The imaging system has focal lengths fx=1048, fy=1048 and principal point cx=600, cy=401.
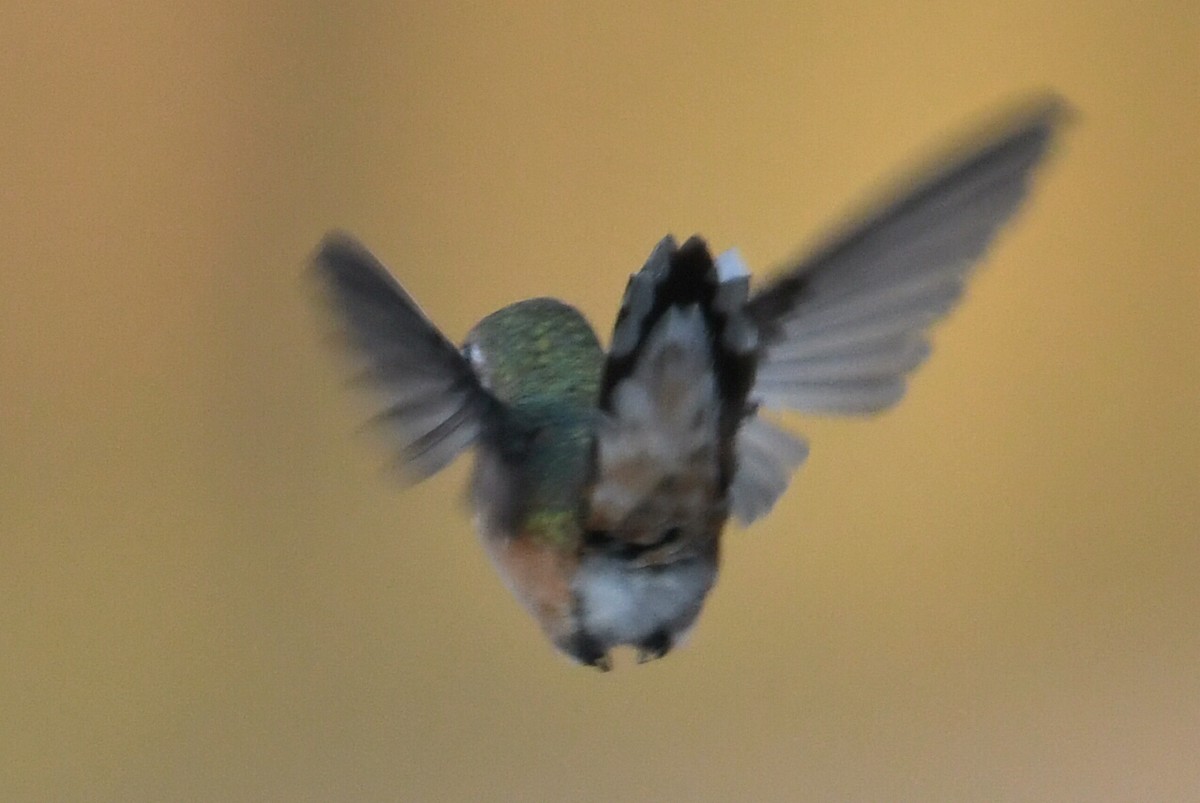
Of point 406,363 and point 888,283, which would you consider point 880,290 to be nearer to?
point 888,283

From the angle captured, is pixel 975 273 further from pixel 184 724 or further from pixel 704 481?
pixel 184 724

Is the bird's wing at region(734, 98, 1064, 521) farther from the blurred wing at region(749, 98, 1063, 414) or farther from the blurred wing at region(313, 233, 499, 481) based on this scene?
the blurred wing at region(313, 233, 499, 481)

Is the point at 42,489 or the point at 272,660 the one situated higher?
the point at 42,489

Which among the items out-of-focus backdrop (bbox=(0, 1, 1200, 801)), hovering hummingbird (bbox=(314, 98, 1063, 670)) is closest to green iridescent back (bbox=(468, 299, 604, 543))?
hovering hummingbird (bbox=(314, 98, 1063, 670))

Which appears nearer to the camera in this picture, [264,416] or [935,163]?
[935,163]

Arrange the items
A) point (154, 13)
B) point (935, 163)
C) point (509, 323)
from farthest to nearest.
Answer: point (154, 13) < point (509, 323) < point (935, 163)

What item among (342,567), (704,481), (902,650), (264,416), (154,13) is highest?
(154,13)

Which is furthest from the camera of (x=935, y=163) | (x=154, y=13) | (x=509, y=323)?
(x=154, y=13)

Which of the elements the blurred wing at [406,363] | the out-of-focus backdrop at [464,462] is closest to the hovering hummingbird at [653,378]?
the blurred wing at [406,363]

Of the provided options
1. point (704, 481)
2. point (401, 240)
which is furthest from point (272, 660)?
point (704, 481)
